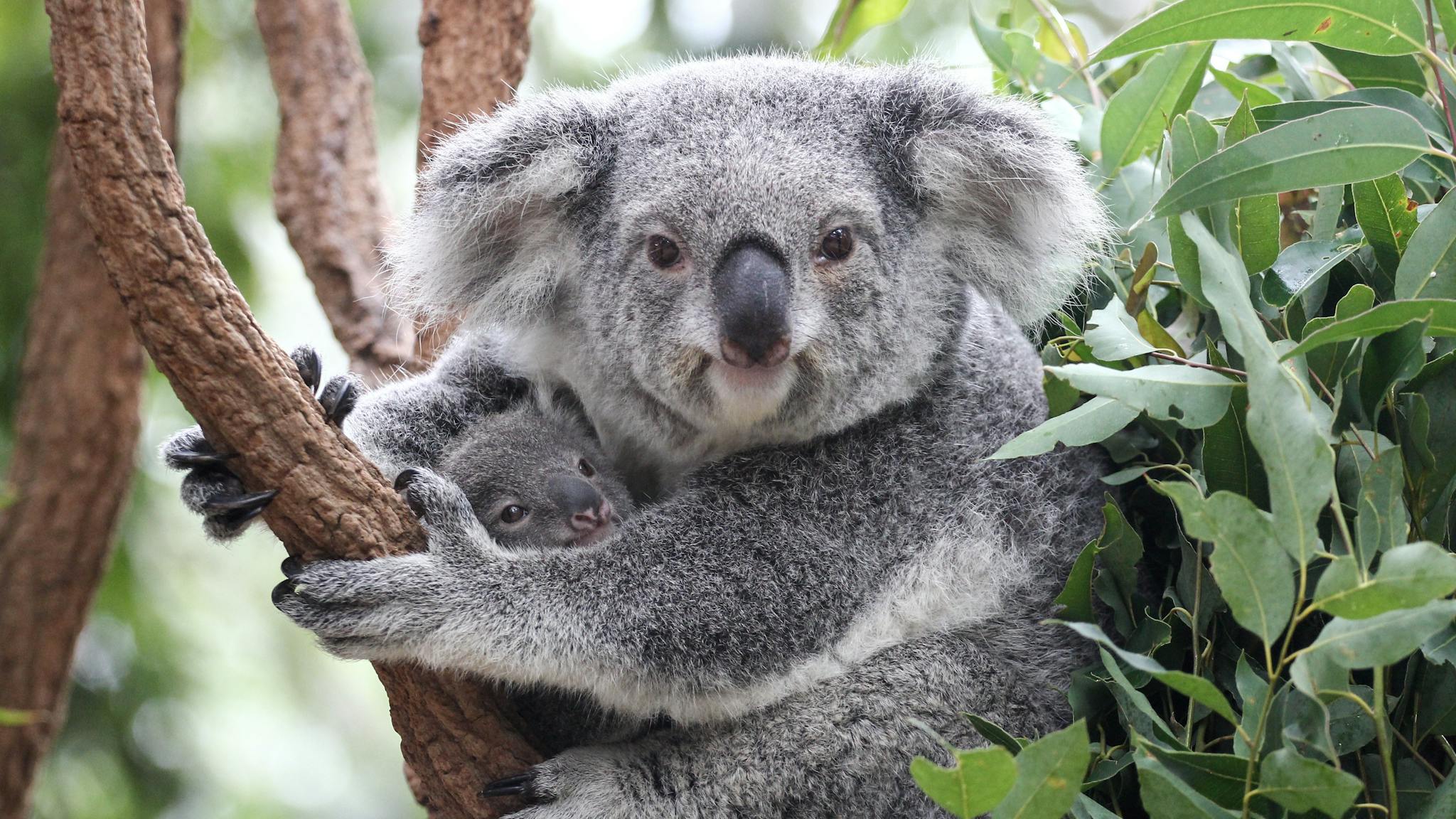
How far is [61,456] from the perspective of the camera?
4270 millimetres

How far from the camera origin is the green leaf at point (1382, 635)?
1.56 meters

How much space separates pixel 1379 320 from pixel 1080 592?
0.75 meters

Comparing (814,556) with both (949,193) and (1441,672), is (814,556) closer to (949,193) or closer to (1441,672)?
(949,193)

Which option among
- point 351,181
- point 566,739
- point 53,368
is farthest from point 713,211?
point 53,368

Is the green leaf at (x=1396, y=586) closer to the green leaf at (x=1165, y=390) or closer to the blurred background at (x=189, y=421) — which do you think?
the green leaf at (x=1165, y=390)

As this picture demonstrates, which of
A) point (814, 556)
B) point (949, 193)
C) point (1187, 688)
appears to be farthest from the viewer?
point (949, 193)

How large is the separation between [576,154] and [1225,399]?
136 centimetres

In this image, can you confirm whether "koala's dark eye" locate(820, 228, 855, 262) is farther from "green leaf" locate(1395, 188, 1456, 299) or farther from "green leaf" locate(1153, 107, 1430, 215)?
"green leaf" locate(1395, 188, 1456, 299)

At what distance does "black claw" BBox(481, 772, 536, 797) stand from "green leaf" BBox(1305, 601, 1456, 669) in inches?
55.6

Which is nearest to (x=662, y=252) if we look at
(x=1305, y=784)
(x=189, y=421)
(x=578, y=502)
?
(x=578, y=502)

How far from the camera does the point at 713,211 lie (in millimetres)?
2318

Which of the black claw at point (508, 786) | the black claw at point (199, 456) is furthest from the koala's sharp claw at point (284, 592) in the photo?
the black claw at point (508, 786)

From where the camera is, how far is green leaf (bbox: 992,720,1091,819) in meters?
1.67

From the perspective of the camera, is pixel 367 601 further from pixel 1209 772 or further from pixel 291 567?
pixel 1209 772
